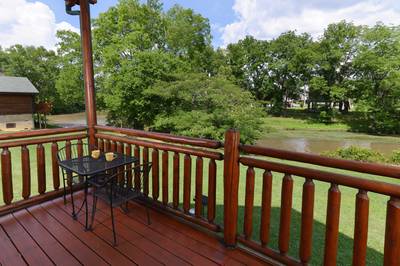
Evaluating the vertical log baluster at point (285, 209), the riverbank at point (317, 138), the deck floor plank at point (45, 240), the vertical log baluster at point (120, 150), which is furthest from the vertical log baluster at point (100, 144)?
the riverbank at point (317, 138)

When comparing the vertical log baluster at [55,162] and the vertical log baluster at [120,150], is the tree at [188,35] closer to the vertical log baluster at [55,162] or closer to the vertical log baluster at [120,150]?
the vertical log baluster at [120,150]

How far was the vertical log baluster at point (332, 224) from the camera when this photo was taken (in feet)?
4.66

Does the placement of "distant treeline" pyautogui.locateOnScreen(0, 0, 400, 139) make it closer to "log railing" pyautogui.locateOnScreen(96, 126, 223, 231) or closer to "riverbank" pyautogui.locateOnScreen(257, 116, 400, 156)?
"riverbank" pyautogui.locateOnScreen(257, 116, 400, 156)

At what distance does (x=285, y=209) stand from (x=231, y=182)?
43 cm

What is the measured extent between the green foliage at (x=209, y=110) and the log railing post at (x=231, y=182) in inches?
301

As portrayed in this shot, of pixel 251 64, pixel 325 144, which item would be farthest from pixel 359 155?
pixel 251 64

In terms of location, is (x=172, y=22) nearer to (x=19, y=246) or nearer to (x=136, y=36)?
(x=136, y=36)

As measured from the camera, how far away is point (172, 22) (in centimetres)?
1620

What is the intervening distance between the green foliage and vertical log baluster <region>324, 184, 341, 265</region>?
814 cm

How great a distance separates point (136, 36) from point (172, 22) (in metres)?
3.50

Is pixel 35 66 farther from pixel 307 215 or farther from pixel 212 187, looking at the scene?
pixel 307 215

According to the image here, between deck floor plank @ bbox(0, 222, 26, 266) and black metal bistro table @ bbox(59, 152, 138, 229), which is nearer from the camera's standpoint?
deck floor plank @ bbox(0, 222, 26, 266)

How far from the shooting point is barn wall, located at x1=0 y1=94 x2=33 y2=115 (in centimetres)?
1409

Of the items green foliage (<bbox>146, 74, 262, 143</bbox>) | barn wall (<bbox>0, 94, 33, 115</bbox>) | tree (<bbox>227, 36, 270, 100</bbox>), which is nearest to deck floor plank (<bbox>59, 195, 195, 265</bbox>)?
green foliage (<bbox>146, 74, 262, 143</bbox>)
